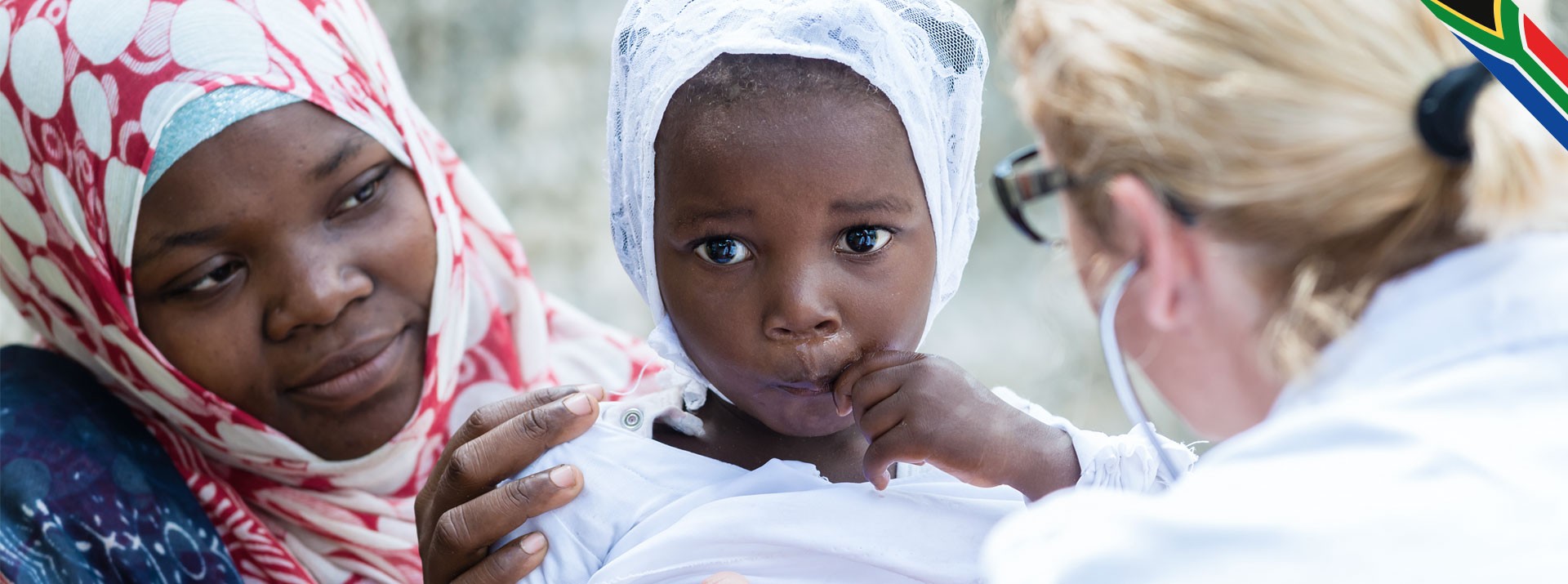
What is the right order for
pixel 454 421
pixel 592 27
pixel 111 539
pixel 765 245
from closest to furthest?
pixel 765 245 < pixel 111 539 < pixel 454 421 < pixel 592 27

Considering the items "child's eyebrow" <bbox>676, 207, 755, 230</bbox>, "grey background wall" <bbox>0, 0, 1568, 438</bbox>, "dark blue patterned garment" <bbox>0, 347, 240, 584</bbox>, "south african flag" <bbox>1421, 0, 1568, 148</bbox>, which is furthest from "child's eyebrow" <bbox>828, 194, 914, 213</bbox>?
"grey background wall" <bbox>0, 0, 1568, 438</bbox>

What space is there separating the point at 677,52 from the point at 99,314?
129 cm

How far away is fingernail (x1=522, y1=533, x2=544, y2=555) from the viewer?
6.26 ft

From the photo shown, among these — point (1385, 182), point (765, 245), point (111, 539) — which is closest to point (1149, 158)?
point (1385, 182)

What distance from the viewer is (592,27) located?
17.6 ft

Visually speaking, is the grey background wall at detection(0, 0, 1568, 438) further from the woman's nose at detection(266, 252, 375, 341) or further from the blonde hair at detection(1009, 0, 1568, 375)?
the blonde hair at detection(1009, 0, 1568, 375)

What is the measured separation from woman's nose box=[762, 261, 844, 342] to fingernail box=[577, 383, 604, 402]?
Answer: 1.23 ft

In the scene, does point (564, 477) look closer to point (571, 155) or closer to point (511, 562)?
point (511, 562)

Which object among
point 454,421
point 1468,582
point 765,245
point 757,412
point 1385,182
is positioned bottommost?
point 454,421

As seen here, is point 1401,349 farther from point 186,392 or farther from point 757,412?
point 186,392

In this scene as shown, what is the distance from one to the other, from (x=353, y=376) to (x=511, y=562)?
2.20 feet

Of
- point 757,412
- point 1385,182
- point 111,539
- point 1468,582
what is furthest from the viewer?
point 111,539

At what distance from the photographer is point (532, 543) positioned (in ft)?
6.29

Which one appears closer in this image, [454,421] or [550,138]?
[454,421]
